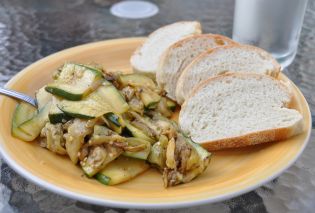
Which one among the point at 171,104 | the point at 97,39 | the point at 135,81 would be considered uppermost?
the point at 135,81

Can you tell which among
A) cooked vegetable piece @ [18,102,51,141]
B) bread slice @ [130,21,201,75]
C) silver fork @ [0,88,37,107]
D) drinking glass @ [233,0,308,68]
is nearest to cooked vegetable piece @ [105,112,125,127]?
cooked vegetable piece @ [18,102,51,141]

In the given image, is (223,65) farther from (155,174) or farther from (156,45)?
(155,174)

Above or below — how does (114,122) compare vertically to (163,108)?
above

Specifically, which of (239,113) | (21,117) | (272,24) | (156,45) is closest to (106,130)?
(21,117)

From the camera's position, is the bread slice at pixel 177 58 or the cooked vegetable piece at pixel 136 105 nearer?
the cooked vegetable piece at pixel 136 105

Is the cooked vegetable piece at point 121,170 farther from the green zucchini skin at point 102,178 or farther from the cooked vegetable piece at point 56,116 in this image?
the cooked vegetable piece at point 56,116

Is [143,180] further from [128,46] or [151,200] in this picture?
[128,46]

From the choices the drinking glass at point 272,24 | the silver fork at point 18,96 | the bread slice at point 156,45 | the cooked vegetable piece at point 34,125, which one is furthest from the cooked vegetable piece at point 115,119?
the drinking glass at point 272,24
